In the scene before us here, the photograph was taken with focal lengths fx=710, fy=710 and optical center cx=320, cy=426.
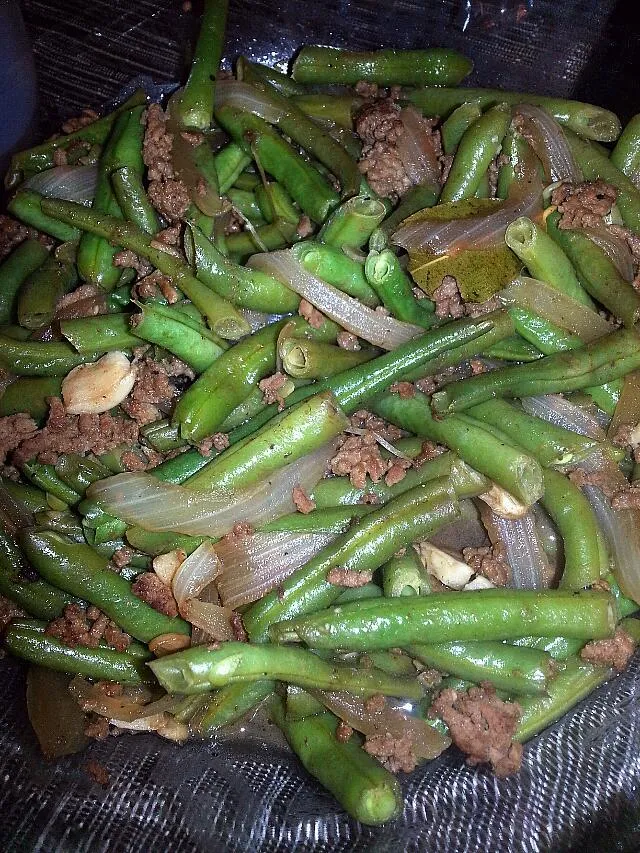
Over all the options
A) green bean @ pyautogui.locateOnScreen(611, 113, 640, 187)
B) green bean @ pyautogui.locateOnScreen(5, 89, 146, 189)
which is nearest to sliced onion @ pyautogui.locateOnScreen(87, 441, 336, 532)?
green bean @ pyautogui.locateOnScreen(5, 89, 146, 189)

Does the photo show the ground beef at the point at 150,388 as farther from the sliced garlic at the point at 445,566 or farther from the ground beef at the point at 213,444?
the sliced garlic at the point at 445,566

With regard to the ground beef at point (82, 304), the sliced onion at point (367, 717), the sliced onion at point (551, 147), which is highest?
the sliced onion at point (551, 147)

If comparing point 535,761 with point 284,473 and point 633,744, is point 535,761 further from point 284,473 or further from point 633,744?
point 284,473

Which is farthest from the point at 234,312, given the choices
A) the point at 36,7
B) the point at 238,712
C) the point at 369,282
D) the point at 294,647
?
the point at 36,7

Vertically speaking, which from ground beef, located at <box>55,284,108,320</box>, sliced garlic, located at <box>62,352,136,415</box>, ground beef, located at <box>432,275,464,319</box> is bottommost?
sliced garlic, located at <box>62,352,136,415</box>

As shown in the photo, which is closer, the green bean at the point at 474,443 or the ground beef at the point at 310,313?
the green bean at the point at 474,443

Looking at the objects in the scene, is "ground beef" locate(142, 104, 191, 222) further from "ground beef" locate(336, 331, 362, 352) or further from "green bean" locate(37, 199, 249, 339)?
"ground beef" locate(336, 331, 362, 352)

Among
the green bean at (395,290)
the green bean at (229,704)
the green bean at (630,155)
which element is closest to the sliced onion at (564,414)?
the green bean at (395,290)
